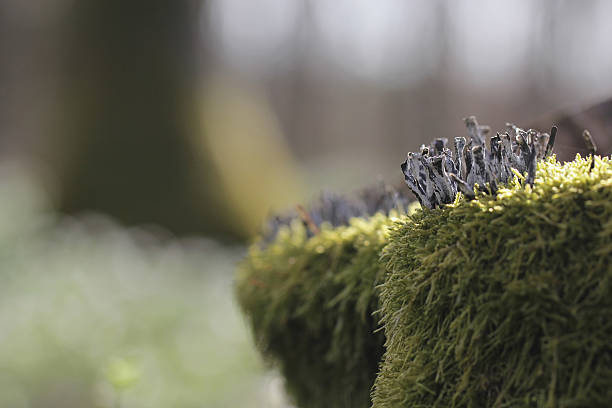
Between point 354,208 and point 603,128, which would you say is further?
point 354,208

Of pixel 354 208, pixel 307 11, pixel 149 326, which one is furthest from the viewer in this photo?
pixel 307 11

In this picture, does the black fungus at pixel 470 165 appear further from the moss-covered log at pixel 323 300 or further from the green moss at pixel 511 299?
the moss-covered log at pixel 323 300

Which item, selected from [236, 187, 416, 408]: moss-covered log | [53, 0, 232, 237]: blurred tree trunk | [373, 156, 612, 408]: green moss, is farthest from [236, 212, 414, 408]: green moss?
[53, 0, 232, 237]: blurred tree trunk

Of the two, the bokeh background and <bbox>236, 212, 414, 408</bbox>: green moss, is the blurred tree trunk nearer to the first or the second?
the bokeh background

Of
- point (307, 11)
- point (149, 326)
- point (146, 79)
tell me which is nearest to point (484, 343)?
point (149, 326)

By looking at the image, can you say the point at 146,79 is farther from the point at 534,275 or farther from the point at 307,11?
the point at 307,11

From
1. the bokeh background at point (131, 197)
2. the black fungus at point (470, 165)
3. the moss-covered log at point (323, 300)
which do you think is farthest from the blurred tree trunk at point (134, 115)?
the black fungus at point (470, 165)

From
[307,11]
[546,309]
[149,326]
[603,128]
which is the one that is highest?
[307,11]
